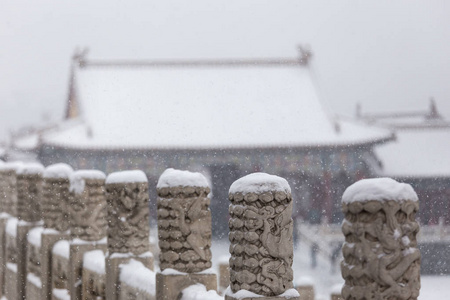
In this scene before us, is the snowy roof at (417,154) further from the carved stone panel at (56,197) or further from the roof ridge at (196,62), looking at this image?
the carved stone panel at (56,197)

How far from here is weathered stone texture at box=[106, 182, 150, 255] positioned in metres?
6.10

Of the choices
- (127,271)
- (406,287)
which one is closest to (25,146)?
(127,271)

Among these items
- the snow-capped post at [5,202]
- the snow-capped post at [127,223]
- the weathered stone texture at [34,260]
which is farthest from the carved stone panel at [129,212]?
the snow-capped post at [5,202]

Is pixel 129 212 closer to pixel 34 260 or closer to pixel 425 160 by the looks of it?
pixel 34 260

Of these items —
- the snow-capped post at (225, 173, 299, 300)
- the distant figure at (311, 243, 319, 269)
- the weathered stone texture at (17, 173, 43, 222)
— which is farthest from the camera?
the distant figure at (311, 243, 319, 269)

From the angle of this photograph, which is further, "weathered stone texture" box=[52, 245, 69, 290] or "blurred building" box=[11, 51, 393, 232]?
"blurred building" box=[11, 51, 393, 232]

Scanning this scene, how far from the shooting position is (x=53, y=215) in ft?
28.7

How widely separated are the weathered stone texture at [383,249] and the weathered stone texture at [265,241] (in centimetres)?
95

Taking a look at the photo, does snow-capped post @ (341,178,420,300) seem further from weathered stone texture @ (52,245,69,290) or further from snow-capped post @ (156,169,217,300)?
weathered stone texture @ (52,245,69,290)

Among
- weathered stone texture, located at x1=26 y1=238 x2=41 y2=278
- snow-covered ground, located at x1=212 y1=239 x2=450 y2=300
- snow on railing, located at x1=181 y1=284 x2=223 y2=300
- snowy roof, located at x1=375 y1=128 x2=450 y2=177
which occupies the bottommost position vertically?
snow-covered ground, located at x1=212 y1=239 x2=450 y2=300

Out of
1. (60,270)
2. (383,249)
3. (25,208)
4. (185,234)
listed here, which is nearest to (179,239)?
(185,234)

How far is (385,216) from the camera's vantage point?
2.88 meters

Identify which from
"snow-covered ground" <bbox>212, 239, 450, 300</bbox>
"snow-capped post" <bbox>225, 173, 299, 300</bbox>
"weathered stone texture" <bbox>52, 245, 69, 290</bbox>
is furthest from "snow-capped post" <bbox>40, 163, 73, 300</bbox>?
"snow-covered ground" <bbox>212, 239, 450, 300</bbox>

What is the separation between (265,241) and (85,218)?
382cm
